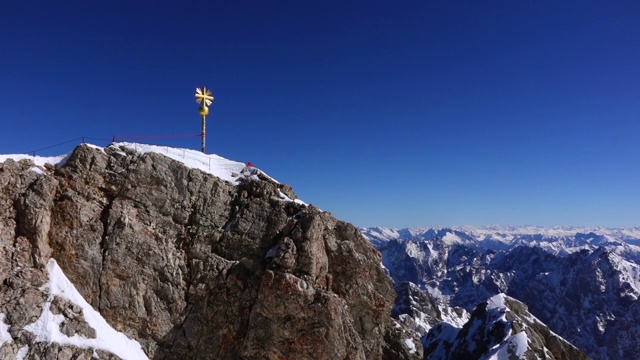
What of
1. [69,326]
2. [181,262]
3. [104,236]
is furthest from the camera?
[181,262]

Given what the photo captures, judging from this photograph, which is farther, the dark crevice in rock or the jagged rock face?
the dark crevice in rock

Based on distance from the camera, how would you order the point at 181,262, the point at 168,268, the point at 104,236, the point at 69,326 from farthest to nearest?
the point at 181,262, the point at 168,268, the point at 104,236, the point at 69,326

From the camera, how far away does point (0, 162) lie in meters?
36.0

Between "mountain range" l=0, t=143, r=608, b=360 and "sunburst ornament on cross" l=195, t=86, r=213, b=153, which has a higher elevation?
"sunburst ornament on cross" l=195, t=86, r=213, b=153

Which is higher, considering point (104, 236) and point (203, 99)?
point (203, 99)

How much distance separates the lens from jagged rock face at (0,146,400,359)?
3475cm

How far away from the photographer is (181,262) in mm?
38062

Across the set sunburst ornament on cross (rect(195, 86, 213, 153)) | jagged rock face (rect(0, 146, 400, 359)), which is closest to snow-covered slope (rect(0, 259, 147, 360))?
jagged rock face (rect(0, 146, 400, 359))

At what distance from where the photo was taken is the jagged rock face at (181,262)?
34750 millimetres

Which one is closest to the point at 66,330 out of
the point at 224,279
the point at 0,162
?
the point at 224,279

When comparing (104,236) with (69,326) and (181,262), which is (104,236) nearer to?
(181,262)

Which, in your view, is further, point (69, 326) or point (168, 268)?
point (168, 268)

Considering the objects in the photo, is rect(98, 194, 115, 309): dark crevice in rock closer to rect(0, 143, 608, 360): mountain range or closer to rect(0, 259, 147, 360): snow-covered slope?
rect(0, 143, 608, 360): mountain range

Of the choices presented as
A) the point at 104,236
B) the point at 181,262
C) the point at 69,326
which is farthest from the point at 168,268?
the point at 69,326
